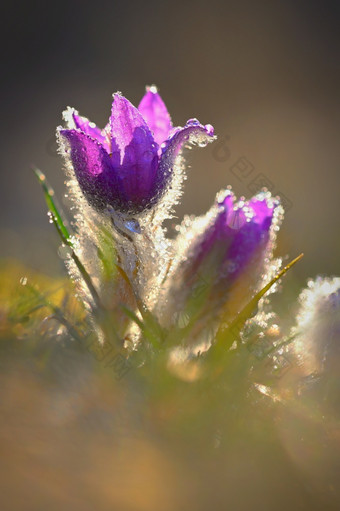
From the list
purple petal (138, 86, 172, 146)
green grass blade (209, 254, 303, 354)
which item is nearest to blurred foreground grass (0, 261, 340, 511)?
green grass blade (209, 254, 303, 354)

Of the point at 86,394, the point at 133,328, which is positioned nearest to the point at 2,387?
the point at 86,394

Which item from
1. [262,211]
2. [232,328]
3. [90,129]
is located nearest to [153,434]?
[232,328]

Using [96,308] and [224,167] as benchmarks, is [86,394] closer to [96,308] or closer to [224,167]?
[96,308]

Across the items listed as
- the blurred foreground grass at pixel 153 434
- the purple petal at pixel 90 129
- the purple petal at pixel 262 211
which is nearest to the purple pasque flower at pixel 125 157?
the purple petal at pixel 90 129

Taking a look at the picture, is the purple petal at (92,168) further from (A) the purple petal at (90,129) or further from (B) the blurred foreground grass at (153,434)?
(B) the blurred foreground grass at (153,434)

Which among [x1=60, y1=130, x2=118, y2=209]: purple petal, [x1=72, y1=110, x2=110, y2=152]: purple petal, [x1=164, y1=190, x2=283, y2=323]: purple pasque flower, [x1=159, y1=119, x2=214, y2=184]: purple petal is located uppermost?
[x1=72, y1=110, x2=110, y2=152]: purple petal

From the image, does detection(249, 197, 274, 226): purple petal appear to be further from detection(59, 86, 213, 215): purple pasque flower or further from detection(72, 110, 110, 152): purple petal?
detection(72, 110, 110, 152): purple petal

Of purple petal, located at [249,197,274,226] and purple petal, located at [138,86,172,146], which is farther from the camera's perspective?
purple petal, located at [138,86,172,146]
